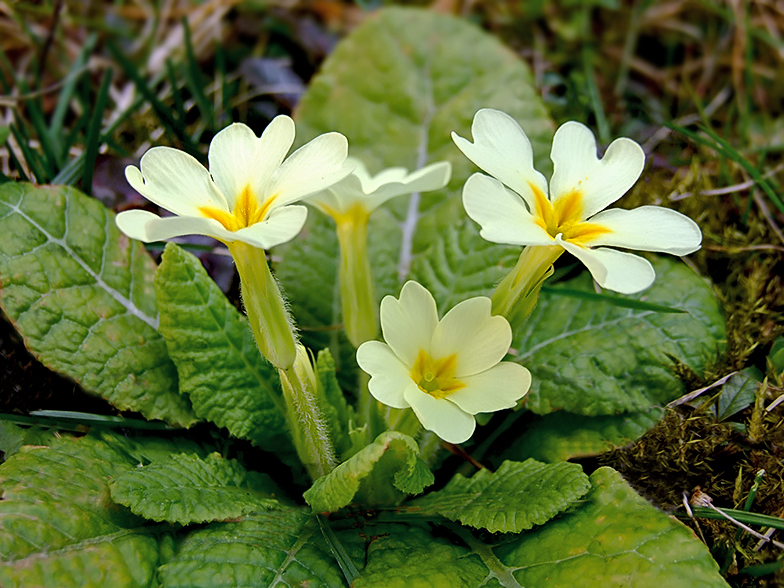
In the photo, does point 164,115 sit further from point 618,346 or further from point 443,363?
point 618,346

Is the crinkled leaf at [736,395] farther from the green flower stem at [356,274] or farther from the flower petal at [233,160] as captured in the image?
the flower petal at [233,160]

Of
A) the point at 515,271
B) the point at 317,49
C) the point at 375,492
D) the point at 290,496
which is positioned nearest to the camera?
the point at 515,271

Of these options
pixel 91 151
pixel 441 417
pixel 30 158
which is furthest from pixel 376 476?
pixel 30 158

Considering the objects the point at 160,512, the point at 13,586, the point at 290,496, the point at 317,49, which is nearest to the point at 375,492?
the point at 290,496

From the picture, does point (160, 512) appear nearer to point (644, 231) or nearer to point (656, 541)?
point (656, 541)

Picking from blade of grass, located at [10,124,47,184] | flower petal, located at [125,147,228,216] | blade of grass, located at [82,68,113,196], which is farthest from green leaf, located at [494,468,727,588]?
blade of grass, located at [10,124,47,184]

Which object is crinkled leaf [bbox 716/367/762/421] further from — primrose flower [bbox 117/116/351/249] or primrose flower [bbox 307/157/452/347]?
primrose flower [bbox 117/116/351/249]

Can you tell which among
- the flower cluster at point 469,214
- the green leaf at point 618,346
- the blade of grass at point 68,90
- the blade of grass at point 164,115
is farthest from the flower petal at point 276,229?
the blade of grass at point 68,90
